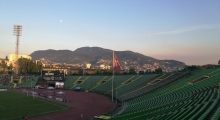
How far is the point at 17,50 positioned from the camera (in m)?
90.9

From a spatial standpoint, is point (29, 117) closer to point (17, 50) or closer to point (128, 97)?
point (128, 97)

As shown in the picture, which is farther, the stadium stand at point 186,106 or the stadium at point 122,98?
the stadium at point 122,98

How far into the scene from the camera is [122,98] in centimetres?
4850

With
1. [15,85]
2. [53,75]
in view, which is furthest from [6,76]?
[53,75]

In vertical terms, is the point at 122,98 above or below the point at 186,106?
below

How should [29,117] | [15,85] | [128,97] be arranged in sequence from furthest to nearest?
[15,85], [128,97], [29,117]

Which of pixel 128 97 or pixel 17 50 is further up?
pixel 17 50

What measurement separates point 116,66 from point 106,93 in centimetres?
2065

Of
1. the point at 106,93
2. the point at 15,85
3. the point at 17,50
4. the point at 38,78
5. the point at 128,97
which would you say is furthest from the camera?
the point at 17,50

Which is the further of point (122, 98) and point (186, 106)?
point (122, 98)

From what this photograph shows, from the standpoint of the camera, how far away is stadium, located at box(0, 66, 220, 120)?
20156 mm

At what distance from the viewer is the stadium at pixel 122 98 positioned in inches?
794

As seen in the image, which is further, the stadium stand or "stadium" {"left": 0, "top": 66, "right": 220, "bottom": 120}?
"stadium" {"left": 0, "top": 66, "right": 220, "bottom": 120}

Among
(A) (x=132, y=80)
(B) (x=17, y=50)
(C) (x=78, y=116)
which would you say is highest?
(B) (x=17, y=50)
